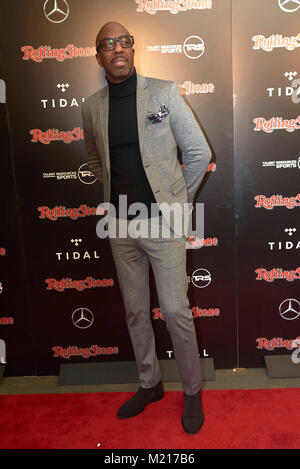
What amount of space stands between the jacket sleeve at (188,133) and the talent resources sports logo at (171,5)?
663mm

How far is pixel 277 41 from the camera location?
104 inches

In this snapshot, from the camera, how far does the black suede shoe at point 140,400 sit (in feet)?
8.38

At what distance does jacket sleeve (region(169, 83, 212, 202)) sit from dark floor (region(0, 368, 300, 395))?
4.81 ft

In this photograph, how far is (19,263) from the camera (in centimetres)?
302

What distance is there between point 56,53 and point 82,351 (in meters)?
2.04

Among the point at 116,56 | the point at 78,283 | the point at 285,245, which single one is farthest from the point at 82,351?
the point at 116,56

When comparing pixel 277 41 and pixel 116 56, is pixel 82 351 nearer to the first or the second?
pixel 116 56

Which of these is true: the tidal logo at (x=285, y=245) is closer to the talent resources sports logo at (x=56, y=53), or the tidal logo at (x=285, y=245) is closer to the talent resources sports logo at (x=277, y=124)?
the talent resources sports logo at (x=277, y=124)

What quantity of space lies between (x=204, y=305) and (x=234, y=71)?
5.10 feet
